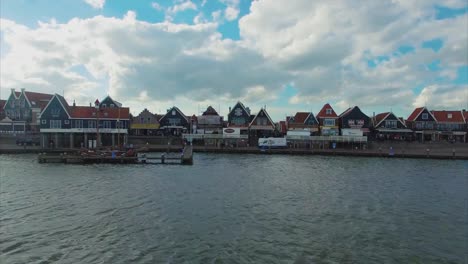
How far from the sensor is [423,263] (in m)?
13.1

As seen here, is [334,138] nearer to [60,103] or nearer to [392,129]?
[392,129]

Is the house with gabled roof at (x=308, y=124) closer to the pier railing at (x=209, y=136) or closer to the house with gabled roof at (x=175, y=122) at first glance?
the pier railing at (x=209, y=136)

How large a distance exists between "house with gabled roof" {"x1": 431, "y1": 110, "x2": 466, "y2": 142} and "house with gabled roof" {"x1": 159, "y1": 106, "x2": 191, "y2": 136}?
65.1 m

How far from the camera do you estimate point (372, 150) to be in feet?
204

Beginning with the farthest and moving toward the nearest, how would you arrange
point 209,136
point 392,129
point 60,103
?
point 392,129 → point 209,136 → point 60,103

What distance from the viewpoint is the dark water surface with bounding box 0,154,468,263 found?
1363 cm

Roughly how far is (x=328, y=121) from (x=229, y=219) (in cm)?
6077

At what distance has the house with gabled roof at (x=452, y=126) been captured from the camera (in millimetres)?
71125

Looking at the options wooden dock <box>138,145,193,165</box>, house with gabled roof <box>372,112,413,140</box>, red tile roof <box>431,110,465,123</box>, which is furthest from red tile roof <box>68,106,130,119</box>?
red tile roof <box>431,110,465,123</box>

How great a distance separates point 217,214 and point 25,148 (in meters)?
56.6

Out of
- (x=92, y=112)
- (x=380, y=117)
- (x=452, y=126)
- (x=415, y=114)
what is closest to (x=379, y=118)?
(x=380, y=117)

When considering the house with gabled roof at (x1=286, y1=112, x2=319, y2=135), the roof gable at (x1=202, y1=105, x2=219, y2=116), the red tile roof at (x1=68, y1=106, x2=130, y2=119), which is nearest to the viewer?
the red tile roof at (x1=68, y1=106, x2=130, y2=119)

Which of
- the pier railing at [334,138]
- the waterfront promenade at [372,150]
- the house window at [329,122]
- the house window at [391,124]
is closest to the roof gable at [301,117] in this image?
the house window at [329,122]

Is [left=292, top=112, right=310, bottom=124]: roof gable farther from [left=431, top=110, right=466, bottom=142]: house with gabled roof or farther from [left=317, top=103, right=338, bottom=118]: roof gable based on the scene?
[left=431, top=110, right=466, bottom=142]: house with gabled roof
